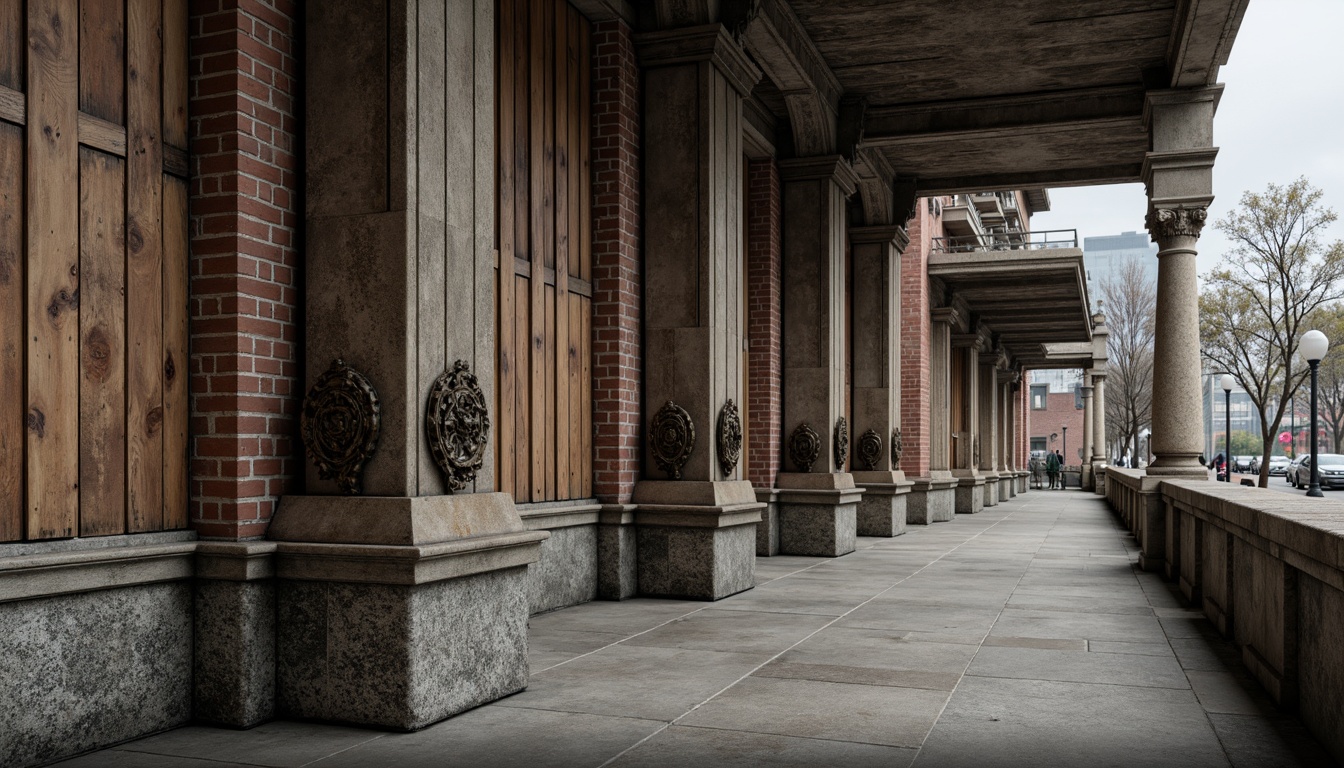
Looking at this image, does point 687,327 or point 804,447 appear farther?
point 804,447

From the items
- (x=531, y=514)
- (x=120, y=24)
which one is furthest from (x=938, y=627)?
(x=120, y=24)

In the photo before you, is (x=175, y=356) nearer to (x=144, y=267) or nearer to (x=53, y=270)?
(x=144, y=267)

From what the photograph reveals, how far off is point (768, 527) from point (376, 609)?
8630 mm

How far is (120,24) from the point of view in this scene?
478 cm

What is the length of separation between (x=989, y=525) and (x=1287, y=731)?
50.9 ft

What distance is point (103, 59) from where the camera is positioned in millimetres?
4688

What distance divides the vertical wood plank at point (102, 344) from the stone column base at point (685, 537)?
508cm

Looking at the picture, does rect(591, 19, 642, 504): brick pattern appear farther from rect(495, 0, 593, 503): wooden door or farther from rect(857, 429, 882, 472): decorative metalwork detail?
rect(857, 429, 882, 472): decorative metalwork detail

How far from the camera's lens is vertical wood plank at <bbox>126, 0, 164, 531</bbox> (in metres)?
4.77

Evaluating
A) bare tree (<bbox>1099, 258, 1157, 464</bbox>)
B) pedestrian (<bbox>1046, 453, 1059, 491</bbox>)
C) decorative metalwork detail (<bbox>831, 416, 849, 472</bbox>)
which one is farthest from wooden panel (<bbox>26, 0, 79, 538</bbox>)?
pedestrian (<bbox>1046, 453, 1059, 491</bbox>)

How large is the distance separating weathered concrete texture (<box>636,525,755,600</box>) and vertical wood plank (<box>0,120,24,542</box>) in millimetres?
5597

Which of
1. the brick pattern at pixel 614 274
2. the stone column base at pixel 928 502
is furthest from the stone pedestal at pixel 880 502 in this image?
the brick pattern at pixel 614 274


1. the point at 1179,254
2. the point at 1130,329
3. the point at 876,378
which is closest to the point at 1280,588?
the point at 1179,254

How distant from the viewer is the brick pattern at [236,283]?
4.95 m
